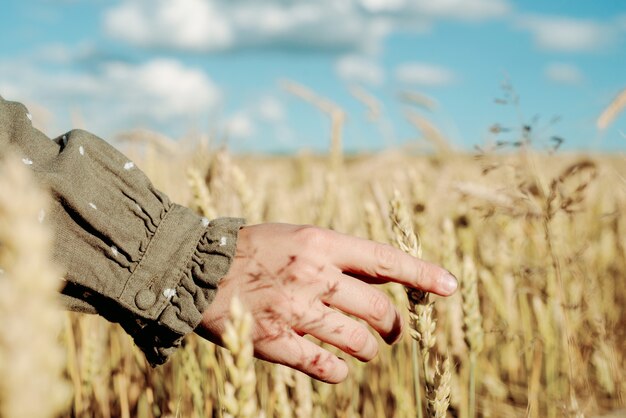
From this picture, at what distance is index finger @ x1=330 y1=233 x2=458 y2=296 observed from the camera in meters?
0.72

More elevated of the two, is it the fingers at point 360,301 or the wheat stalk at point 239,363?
the fingers at point 360,301

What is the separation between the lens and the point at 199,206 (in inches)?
40.3

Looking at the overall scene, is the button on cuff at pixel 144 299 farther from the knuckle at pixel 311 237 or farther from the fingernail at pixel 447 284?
the fingernail at pixel 447 284

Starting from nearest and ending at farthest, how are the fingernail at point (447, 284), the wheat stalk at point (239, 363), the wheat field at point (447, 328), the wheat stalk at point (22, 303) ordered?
the wheat stalk at point (22, 303)
the wheat stalk at point (239, 363)
the fingernail at point (447, 284)
the wheat field at point (447, 328)

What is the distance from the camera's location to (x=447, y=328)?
1.37m

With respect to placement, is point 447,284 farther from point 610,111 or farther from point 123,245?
point 610,111

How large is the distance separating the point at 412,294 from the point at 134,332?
16.4 inches

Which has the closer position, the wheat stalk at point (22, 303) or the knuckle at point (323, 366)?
the wheat stalk at point (22, 303)

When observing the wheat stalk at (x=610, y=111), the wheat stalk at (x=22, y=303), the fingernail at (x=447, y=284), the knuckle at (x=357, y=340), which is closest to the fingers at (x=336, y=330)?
the knuckle at (x=357, y=340)

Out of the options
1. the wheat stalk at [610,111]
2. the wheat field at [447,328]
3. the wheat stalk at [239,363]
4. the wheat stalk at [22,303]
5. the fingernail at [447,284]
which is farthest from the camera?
the wheat stalk at [610,111]

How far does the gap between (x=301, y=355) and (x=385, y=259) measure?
166mm

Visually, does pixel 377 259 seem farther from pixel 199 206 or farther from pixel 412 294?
pixel 199 206

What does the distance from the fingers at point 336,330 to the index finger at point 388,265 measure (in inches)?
2.6

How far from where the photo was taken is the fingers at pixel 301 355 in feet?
2.42
